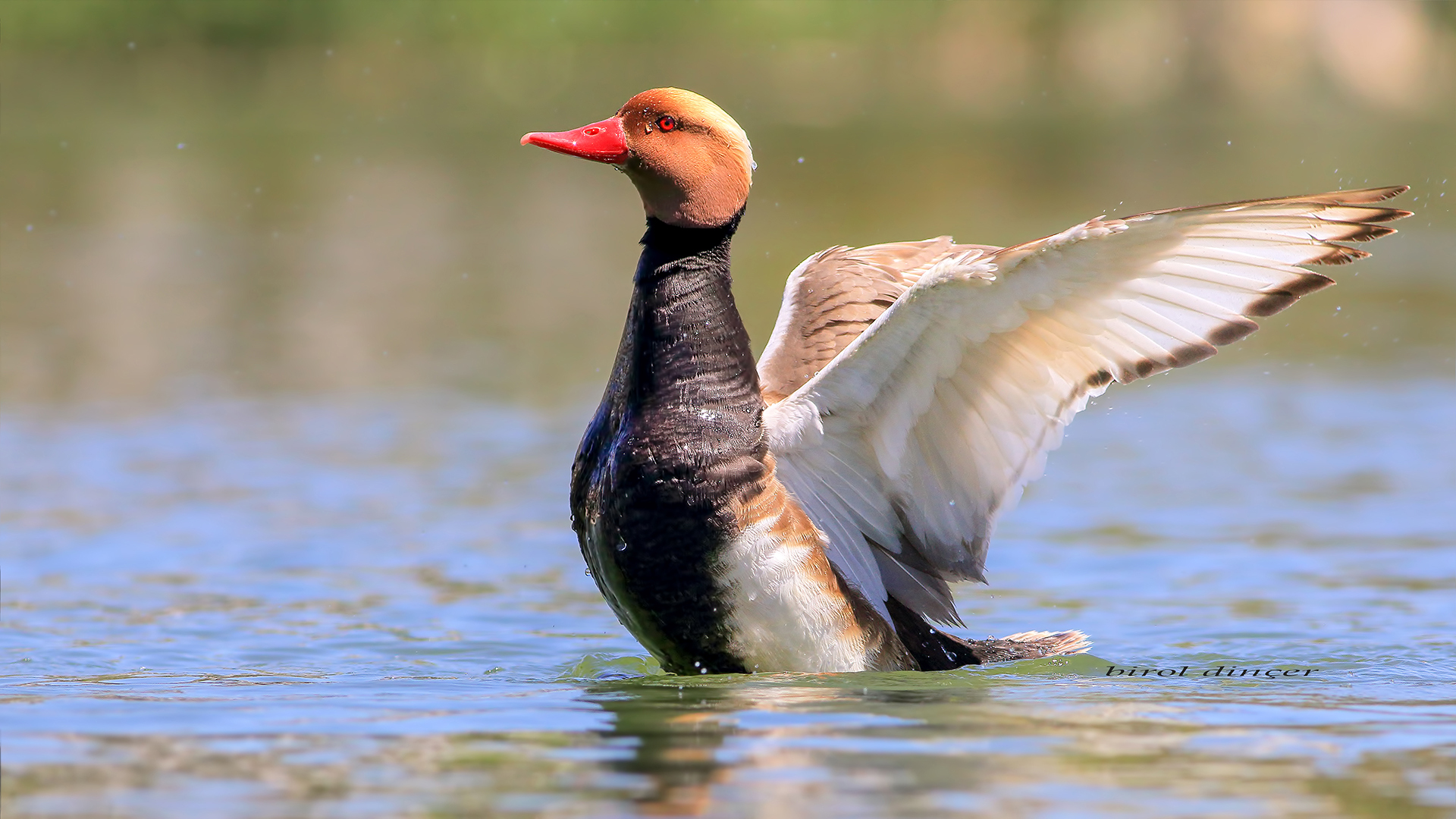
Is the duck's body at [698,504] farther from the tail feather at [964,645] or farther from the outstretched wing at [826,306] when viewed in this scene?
the outstretched wing at [826,306]

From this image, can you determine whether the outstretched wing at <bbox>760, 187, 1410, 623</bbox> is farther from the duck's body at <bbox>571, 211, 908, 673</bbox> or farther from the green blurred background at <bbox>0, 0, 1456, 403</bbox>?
the green blurred background at <bbox>0, 0, 1456, 403</bbox>

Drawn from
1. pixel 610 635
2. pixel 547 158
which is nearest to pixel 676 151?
pixel 610 635

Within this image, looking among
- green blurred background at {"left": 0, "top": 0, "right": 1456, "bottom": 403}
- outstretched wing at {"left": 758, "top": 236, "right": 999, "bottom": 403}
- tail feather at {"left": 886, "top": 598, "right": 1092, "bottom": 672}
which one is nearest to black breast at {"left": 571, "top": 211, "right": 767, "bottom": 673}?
outstretched wing at {"left": 758, "top": 236, "right": 999, "bottom": 403}

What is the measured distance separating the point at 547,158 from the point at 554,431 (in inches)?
679

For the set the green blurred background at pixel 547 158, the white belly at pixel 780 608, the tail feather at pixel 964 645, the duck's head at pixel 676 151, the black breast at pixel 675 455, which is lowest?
the tail feather at pixel 964 645

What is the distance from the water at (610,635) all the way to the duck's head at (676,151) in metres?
1.56

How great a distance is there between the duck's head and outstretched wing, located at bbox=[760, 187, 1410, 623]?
2.32 feet

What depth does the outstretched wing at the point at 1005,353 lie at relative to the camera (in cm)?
555

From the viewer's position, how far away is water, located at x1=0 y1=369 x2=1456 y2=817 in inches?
179

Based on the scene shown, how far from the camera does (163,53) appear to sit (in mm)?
30031

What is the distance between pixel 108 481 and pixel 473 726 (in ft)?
19.9

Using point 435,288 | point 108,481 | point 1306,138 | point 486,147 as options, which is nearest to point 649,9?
point 486,147

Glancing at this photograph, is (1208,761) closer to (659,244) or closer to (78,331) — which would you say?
(659,244)

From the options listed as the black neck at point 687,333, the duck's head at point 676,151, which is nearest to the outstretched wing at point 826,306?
the black neck at point 687,333
